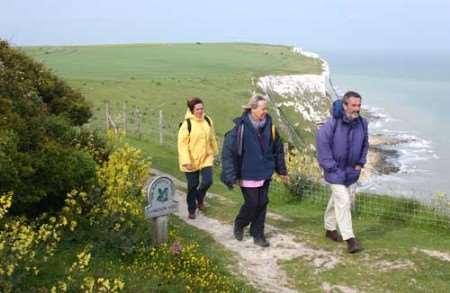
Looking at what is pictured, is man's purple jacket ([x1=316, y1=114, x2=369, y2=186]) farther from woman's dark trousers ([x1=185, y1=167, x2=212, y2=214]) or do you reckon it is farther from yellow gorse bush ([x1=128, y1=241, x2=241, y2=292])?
woman's dark trousers ([x1=185, y1=167, x2=212, y2=214])

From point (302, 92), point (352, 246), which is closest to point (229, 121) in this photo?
point (302, 92)

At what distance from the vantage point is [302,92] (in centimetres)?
6391

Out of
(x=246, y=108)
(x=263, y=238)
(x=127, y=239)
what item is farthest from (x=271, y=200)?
(x=127, y=239)

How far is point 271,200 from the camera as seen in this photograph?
44.0ft

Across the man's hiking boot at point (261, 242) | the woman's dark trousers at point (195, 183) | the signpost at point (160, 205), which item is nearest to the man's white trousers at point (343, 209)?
the man's hiking boot at point (261, 242)

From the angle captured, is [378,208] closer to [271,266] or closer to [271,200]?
[271,200]

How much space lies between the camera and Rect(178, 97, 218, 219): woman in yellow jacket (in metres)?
10.2

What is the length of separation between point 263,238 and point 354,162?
5.99 feet

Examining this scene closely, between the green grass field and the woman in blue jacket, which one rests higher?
the woman in blue jacket

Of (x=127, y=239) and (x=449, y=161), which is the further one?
(x=449, y=161)

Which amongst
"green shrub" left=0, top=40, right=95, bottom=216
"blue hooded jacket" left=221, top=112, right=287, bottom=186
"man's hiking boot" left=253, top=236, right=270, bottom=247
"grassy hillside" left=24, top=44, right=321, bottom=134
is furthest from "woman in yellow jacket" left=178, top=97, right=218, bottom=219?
"grassy hillside" left=24, top=44, right=321, bottom=134

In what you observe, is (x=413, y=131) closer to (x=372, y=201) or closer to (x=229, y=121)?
(x=229, y=121)

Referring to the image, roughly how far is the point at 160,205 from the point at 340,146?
2.72 m

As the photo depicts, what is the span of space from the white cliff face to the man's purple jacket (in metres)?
45.5
